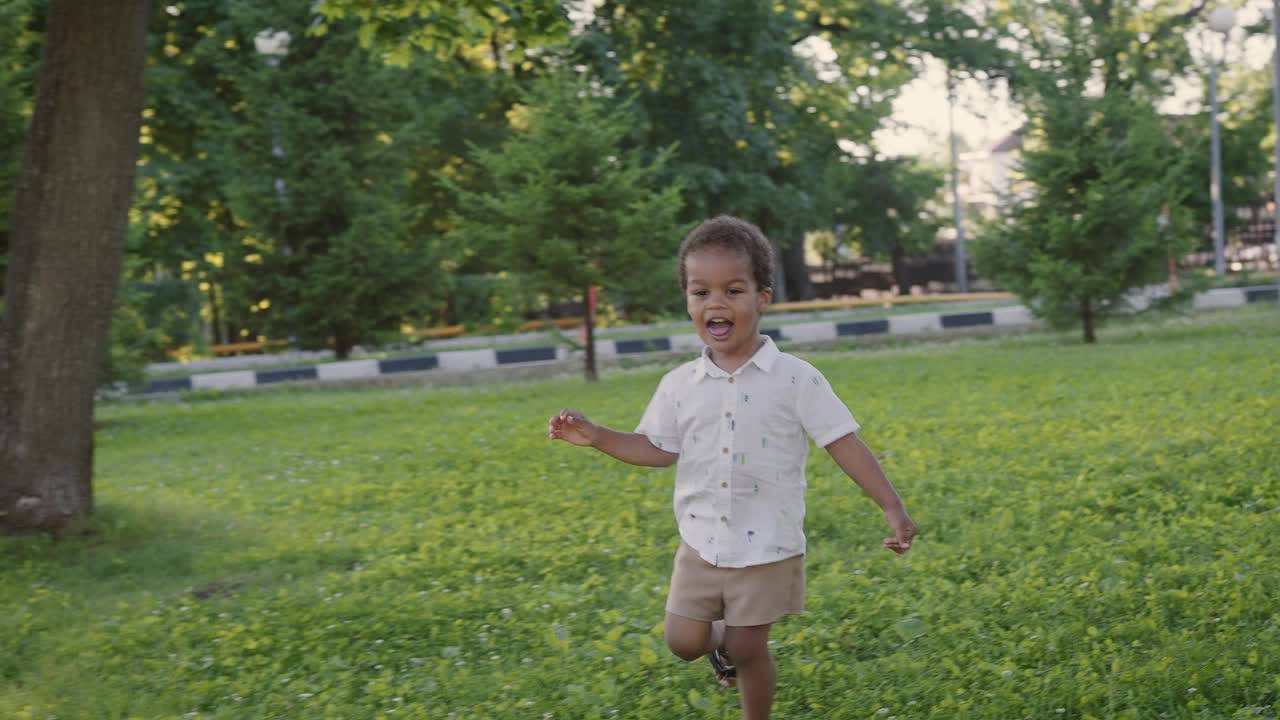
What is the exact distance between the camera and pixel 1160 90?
102ft

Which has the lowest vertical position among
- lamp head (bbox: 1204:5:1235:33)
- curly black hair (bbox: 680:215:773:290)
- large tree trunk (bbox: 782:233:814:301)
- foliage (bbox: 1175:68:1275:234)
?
curly black hair (bbox: 680:215:773:290)

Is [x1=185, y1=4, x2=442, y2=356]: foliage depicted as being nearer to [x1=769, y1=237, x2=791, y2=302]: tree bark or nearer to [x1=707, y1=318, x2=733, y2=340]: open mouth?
[x1=769, y1=237, x2=791, y2=302]: tree bark

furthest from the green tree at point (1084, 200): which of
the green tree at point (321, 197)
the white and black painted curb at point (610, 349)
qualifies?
the green tree at point (321, 197)

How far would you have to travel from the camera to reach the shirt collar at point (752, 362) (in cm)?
376

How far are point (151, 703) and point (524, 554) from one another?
8.12ft

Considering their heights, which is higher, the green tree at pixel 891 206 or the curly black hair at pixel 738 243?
the green tree at pixel 891 206

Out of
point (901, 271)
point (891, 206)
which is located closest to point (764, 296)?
point (891, 206)

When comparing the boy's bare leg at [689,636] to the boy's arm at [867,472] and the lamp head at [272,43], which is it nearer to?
the boy's arm at [867,472]

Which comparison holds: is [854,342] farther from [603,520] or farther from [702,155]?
[603,520]

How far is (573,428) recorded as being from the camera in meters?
3.85

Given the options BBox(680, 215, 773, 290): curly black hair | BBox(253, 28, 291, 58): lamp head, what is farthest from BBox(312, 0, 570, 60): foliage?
BBox(253, 28, 291, 58): lamp head

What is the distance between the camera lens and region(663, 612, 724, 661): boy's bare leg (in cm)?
385

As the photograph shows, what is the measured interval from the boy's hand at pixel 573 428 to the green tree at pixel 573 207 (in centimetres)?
1137

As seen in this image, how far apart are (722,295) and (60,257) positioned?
523 centimetres
